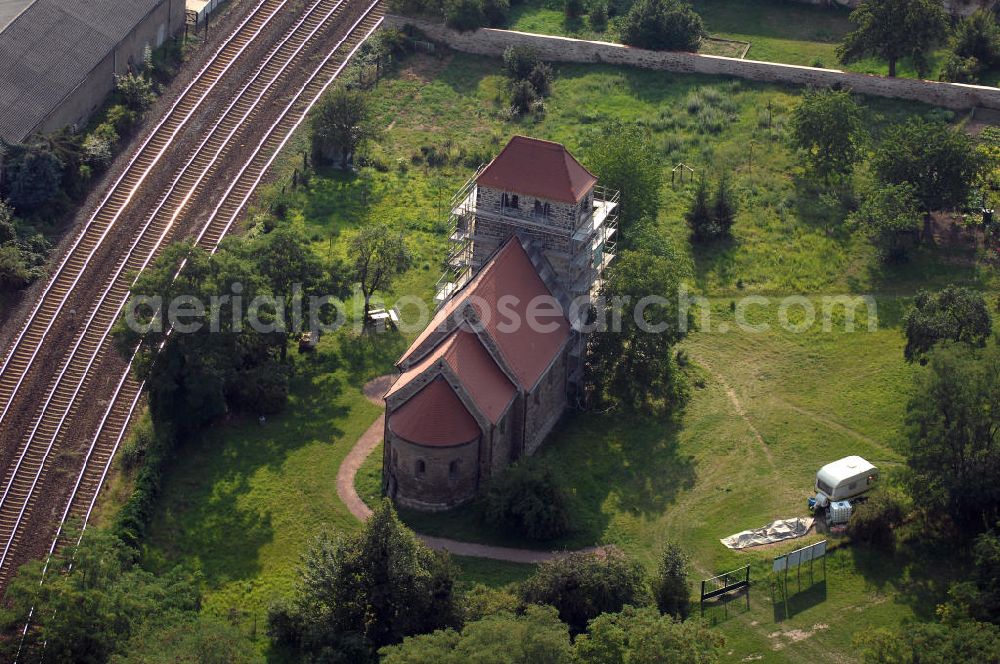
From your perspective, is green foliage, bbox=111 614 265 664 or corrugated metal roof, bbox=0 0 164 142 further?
corrugated metal roof, bbox=0 0 164 142

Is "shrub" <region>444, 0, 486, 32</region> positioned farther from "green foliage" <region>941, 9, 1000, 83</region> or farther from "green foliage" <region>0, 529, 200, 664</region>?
"green foliage" <region>0, 529, 200, 664</region>

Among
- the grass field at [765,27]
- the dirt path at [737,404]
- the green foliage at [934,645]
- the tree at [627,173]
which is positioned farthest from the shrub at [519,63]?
the green foliage at [934,645]

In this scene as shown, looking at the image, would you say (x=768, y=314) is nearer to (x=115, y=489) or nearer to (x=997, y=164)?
(x=997, y=164)

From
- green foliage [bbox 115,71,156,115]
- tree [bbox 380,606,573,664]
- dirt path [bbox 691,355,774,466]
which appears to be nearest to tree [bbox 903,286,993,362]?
dirt path [bbox 691,355,774,466]

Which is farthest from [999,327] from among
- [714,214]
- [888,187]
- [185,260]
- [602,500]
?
[185,260]

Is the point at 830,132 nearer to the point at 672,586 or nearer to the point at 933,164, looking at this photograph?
the point at 933,164

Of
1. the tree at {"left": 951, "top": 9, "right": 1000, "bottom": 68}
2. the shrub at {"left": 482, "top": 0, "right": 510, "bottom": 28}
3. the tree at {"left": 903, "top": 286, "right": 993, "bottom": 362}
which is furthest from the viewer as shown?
the shrub at {"left": 482, "top": 0, "right": 510, "bottom": 28}

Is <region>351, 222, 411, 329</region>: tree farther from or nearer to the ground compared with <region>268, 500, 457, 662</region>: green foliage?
farther from the ground
